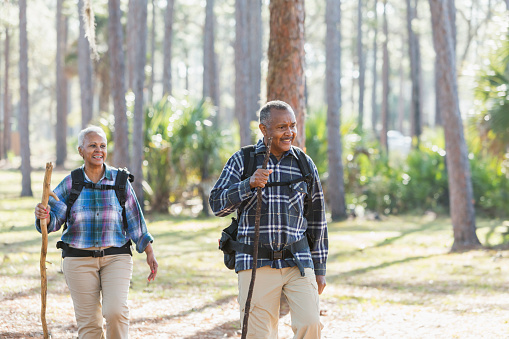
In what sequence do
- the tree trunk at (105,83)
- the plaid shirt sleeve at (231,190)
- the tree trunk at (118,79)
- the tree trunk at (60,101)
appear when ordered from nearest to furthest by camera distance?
the plaid shirt sleeve at (231,190) → the tree trunk at (118,79) → the tree trunk at (60,101) → the tree trunk at (105,83)

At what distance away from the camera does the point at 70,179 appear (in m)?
4.59

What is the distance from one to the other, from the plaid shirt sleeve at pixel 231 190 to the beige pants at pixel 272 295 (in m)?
0.41

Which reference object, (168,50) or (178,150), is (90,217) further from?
(168,50)

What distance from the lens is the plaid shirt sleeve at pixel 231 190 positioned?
3856 millimetres

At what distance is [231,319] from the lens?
301 inches

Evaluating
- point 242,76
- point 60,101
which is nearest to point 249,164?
point 242,76

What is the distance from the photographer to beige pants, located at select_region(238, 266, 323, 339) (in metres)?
3.95

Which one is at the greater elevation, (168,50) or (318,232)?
(168,50)

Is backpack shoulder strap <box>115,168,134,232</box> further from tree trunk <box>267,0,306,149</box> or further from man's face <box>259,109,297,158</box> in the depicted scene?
tree trunk <box>267,0,306,149</box>

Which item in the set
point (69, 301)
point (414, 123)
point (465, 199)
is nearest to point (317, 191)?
point (69, 301)

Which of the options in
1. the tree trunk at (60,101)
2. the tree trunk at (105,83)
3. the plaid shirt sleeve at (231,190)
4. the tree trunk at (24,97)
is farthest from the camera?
the tree trunk at (105,83)

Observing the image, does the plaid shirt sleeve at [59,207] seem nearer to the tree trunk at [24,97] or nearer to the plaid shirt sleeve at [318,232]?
the plaid shirt sleeve at [318,232]

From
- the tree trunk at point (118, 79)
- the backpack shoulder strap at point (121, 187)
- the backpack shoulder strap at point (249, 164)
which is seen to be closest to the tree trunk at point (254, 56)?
the tree trunk at point (118, 79)

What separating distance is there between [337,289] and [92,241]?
589cm
